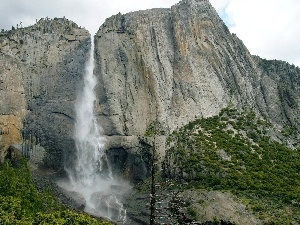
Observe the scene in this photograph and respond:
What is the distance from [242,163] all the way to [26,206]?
39.6m

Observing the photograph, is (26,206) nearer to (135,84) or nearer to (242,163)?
(242,163)

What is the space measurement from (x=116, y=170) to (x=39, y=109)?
A: 21180mm

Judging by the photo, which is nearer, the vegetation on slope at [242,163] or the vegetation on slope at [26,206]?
the vegetation on slope at [26,206]

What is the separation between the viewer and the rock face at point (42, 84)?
298 ft

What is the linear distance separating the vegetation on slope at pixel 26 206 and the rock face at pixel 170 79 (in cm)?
2962

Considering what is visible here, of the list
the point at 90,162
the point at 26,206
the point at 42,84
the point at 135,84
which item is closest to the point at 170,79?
the point at 135,84

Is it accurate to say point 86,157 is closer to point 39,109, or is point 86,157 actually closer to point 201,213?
point 39,109

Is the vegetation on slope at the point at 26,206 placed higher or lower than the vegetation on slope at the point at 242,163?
lower

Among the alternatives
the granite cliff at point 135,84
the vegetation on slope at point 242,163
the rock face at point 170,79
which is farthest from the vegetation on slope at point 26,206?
the rock face at point 170,79

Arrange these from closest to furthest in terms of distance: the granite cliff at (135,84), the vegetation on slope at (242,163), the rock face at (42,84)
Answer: the vegetation on slope at (242,163)
the rock face at (42,84)
the granite cliff at (135,84)

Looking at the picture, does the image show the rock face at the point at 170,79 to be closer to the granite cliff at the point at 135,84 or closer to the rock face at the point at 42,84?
the granite cliff at the point at 135,84

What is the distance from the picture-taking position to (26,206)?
2073 inches

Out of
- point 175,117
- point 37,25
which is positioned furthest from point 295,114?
point 37,25

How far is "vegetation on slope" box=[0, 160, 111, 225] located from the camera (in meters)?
35.5
